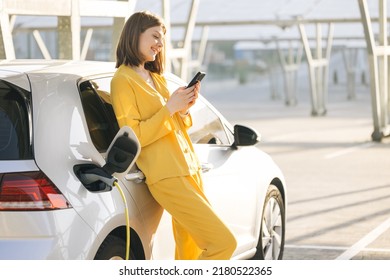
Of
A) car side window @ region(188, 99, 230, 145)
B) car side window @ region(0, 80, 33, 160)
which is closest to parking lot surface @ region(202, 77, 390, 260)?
car side window @ region(188, 99, 230, 145)

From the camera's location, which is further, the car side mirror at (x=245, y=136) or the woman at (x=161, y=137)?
the car side mirror at (x=245, y=136)

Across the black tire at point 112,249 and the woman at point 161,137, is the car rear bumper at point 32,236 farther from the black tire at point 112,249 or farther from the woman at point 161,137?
the woman at point 161,137

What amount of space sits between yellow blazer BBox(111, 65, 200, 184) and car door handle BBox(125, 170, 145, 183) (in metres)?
0.03

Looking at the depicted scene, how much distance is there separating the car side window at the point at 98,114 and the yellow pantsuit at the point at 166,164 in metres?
0.10

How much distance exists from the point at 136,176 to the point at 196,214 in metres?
0.34

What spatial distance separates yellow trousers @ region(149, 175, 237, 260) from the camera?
221 inches

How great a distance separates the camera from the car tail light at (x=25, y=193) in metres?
4.84

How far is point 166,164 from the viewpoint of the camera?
18.4 feet

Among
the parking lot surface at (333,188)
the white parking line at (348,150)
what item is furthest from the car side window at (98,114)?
the white parking line at (348,150)

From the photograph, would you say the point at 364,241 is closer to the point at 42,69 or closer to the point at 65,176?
the point at 42,69

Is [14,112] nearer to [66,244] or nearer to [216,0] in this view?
[66,244]

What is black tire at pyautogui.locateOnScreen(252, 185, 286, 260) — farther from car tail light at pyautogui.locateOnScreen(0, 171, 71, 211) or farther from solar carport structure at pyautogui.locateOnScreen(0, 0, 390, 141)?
car tail light at pyautogui.locateOnScreen(0, 171, 71, 211)
